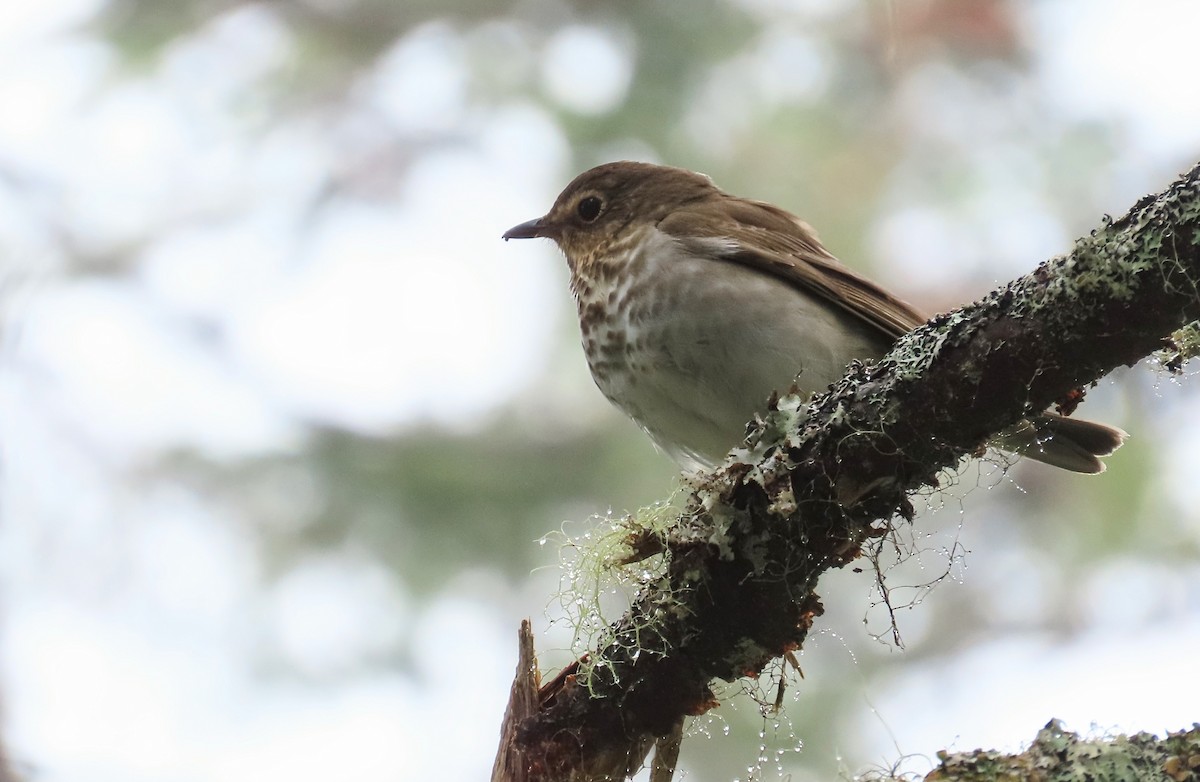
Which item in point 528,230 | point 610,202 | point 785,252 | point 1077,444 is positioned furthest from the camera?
point 528,230

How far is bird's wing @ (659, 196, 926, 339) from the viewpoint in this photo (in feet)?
10.7

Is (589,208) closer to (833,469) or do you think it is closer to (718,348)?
(718,348)

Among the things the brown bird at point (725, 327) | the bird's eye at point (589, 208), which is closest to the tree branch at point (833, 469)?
the brown bird at point (725, 327)

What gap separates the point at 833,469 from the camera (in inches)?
87.7

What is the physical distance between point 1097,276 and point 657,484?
333 centimetres

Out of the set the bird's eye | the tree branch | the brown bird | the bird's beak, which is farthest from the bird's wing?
the tree branch

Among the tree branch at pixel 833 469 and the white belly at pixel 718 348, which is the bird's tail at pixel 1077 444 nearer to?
the white belly at pixel 718 348

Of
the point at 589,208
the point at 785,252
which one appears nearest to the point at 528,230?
the point at 589,208

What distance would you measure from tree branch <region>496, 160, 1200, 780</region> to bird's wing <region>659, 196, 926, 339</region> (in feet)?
3.15

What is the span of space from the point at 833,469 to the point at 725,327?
0.98 meters

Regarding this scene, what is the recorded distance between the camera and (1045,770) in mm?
1721

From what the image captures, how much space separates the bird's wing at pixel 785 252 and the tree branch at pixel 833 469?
960 millimetres

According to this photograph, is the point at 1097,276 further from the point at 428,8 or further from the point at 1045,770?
the point at 428,8

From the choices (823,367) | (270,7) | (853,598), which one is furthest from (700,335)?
(270,7)
